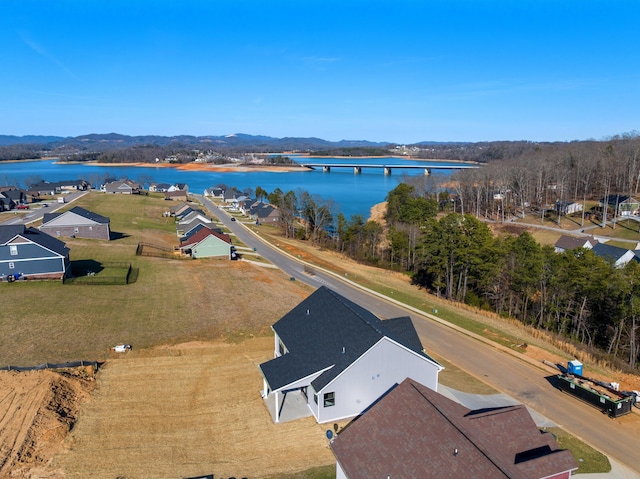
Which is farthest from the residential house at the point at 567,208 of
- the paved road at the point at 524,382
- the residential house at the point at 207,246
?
the residential house at the point at 207,246

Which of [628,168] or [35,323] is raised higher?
[628,168]

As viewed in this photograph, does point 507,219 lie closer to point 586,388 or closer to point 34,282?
point 586,388

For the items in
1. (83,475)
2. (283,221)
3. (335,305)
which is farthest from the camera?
(283,221)

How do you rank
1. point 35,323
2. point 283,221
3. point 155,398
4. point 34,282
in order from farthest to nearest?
point 283,221
point 34,282
point 35,323
point 155,398

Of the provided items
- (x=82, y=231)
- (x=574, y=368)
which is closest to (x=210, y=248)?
(x=82, y=231)

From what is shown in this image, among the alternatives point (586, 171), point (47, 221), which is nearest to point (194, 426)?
point (47, 221)

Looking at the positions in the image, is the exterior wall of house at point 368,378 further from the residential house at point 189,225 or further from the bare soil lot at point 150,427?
the residential house at point 189,225

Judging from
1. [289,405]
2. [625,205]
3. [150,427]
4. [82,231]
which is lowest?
[289,405]

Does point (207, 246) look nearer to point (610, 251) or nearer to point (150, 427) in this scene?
point (150, 427)
